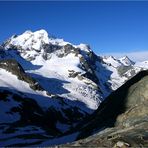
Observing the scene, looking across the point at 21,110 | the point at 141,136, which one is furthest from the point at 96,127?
the point at 21,110

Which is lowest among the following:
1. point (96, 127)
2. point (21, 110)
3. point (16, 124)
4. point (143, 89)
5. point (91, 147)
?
point (91, 147)

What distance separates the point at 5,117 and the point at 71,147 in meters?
149

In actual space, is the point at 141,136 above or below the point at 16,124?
below

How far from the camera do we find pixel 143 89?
7738 cm

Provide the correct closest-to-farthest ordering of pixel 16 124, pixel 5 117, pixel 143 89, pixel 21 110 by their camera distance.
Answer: pixel 143 89 < pixel 16 124 < pixel 5 117 < pixel 21 110

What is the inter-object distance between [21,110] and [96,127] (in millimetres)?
116016

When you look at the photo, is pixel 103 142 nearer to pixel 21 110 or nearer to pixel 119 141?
pixel 119 141

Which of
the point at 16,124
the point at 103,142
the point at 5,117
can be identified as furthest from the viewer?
the point at 5,117

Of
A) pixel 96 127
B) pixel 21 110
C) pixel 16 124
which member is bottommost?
pixel 96 127

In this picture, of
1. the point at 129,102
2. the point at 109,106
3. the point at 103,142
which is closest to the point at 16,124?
the point at 109,106

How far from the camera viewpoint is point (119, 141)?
3144cm

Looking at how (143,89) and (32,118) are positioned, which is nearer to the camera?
(143,89)

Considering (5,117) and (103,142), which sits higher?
(5,117)

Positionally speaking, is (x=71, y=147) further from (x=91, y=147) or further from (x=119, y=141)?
(x=119, y=141)
